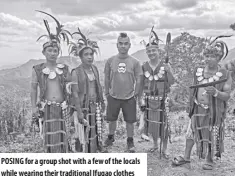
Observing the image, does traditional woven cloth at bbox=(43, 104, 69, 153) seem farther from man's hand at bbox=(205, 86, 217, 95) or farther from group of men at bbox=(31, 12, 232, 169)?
man's hand at bbox=(205, 86, 217, 95)

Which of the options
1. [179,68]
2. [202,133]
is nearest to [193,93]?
[202,133]

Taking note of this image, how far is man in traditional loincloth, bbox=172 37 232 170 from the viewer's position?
3979 mm

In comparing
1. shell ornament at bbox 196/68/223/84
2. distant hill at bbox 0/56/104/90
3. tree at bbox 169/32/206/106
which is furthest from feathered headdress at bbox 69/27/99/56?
distant hill at bbox 0/56/104/90

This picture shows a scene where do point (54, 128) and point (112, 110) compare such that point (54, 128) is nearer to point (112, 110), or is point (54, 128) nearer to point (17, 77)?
point (112, 110)

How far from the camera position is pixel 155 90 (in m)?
4.60

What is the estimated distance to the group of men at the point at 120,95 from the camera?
4004mm

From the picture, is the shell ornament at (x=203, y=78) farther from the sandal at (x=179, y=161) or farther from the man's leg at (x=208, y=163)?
the sandal at (x=179, y=161)

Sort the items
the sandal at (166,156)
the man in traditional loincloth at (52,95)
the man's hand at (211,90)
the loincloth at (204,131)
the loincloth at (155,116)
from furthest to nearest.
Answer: the sandal at (166,156)
the loincloth at (155,116)
the loincloth at (204,131)
the man in traditional loincloth at (52,95)
the man's hand at (211,90)

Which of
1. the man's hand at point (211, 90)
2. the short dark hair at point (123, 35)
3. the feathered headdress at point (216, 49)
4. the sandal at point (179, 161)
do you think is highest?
the short dark hair at point (123, 35)

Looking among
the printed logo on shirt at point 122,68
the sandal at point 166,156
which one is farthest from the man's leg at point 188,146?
the printed logo on shirt at point 122,68

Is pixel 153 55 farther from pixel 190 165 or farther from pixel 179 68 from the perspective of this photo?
pixel 179 68

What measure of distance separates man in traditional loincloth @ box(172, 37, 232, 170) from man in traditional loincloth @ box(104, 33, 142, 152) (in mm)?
999

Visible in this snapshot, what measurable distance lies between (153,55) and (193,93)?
863 mm

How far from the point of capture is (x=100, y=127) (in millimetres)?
4473
